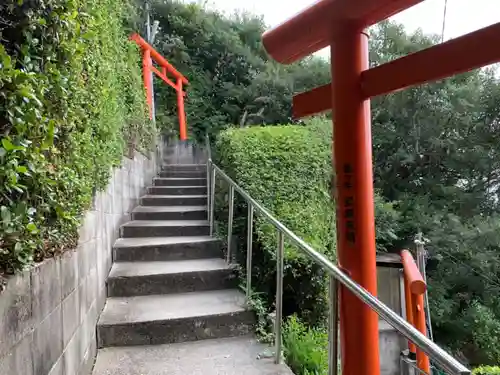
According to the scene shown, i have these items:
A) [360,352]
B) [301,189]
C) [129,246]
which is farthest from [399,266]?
[360,352]

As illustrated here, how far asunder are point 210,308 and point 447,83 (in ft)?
26.9

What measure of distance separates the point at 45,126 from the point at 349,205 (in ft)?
4.45

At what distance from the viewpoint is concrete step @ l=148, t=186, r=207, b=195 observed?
20.2 ft

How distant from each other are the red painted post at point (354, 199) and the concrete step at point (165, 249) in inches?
89.9

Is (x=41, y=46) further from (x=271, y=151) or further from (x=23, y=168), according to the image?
(x=271, y=151)

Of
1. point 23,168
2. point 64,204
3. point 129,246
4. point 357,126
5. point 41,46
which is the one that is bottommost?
point 129,246

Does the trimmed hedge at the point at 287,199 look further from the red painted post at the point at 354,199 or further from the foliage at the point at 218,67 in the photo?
the foliage at the point at 218,67

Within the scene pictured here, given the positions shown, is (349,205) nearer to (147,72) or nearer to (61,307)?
(61,307)

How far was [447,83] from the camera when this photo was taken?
898 centimetres

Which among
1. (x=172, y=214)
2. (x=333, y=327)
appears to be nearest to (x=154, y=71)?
(x=172, y=214)

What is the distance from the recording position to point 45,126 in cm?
161

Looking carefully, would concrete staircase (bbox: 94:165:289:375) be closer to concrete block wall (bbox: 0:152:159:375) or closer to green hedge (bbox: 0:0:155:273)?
concrete block wall (bbox: 0:152:159:375)

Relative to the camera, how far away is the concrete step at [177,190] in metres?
6.16

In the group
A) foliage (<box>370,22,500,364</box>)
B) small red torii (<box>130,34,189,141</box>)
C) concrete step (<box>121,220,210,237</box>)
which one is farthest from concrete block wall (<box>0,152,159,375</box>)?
foliage (<box>370,22,500,364</box>)
